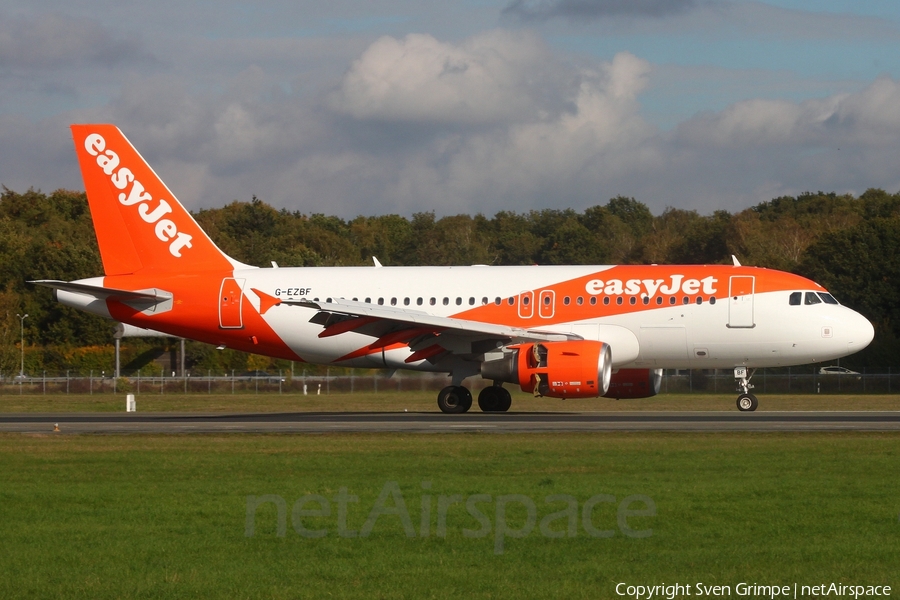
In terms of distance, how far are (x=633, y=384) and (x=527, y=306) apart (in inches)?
147

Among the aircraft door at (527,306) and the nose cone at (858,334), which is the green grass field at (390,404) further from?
the aircraft door at (527,306)

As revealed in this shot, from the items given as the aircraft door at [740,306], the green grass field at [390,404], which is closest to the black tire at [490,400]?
the green grass field at [390,404]

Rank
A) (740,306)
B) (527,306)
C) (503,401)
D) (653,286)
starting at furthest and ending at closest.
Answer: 1. (503,401)
2. (527,306)
3. (653,286)
4. (740,306)

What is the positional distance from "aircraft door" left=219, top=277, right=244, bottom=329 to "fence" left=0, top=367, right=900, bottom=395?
10308 mm

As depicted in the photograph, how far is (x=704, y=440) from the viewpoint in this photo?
21.7m

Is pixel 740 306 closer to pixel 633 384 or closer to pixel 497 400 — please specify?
pixel 633 384

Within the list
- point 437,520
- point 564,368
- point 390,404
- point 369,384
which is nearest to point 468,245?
point 369,384

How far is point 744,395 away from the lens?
3262 cm

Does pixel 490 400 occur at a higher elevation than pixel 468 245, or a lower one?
lower

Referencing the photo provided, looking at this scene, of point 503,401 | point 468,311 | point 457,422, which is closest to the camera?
point 457,422

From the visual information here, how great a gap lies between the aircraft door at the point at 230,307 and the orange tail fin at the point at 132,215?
50.6 inches

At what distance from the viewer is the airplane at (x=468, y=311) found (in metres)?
31.0

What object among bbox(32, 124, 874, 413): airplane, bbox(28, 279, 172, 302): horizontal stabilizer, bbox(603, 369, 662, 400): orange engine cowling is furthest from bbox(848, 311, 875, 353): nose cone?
bbox(28, 279, 172, 302): horizontal stabilizer

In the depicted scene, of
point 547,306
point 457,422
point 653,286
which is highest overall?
point 653,286
